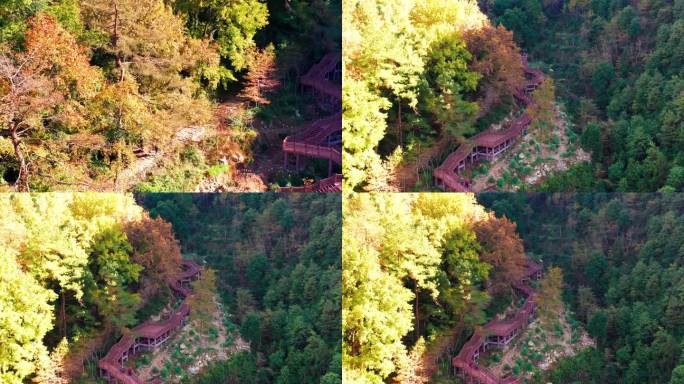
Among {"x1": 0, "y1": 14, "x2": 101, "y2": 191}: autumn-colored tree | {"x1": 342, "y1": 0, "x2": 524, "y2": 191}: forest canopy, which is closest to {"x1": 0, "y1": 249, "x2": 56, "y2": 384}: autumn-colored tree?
{"x1": 0, "y1": 14, "x2": 101, "y2": 191}: autumn-colored tree

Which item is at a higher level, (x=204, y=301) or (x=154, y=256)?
(x=154, y=256)

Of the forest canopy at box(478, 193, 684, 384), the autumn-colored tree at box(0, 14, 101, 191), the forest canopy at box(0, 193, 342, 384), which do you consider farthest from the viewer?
the forest canopy at box(478, 193, 684, 384)

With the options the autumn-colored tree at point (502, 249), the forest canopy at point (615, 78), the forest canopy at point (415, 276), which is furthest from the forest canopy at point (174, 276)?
the forest canopy at point (615, 78)

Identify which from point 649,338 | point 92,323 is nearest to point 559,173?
point 649,338

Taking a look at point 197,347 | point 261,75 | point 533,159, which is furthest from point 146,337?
point 533,159

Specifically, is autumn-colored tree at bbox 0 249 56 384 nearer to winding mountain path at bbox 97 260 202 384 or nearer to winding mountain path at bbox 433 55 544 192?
winding mountain path at bbox 97 260 202 384

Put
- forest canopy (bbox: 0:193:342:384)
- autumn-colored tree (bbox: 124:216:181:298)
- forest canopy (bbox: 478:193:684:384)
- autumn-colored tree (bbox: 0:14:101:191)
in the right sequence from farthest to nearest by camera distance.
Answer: autumn-colored tree (bbox: 124:216:181:298) → forest canopy (bbox: 478:193:684:384) → forest canopy (bbox: 0:193:342:384) → autumn-colored tree (bbox: 0:14:101:191)

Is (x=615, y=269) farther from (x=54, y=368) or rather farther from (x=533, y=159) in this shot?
(x=54, y=368)

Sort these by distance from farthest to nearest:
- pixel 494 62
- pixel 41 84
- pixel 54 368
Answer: pixel 494 62, pixel 54 368, pixel 41 84
